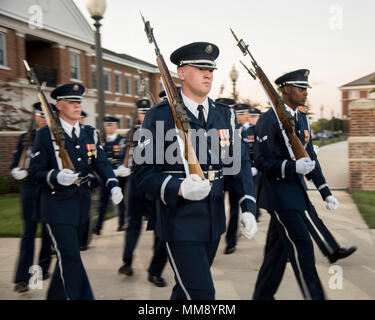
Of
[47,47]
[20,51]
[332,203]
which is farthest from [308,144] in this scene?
[47,47]

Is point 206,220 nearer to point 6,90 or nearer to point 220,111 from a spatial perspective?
point 220,111

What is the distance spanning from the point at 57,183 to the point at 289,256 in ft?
6.82

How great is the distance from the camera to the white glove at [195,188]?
247cm

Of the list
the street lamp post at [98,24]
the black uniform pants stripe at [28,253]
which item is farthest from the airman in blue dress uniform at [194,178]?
the street lamp post at [98,24]

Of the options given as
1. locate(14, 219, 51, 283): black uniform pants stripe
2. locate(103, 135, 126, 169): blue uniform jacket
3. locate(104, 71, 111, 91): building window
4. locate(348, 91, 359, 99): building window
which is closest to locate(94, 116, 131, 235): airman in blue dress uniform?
locate(103, 135, 126, 169): blue uniform jacket

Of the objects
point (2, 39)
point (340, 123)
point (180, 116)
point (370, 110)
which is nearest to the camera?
point (180, 116)

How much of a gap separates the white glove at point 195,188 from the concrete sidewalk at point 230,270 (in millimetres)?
2013

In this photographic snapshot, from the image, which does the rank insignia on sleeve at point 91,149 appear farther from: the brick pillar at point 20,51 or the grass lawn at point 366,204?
the brick pillar at point 20,51

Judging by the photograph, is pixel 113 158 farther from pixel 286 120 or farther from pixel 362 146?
pixel 362 146

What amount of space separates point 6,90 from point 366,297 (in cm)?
1414

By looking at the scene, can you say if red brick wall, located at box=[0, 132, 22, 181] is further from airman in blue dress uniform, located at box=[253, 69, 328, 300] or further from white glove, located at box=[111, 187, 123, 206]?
airman in blue dress uniform, located at box=[253, 69, 328, 300]

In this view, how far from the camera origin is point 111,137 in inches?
314

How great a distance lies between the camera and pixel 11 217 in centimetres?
Result: 866
